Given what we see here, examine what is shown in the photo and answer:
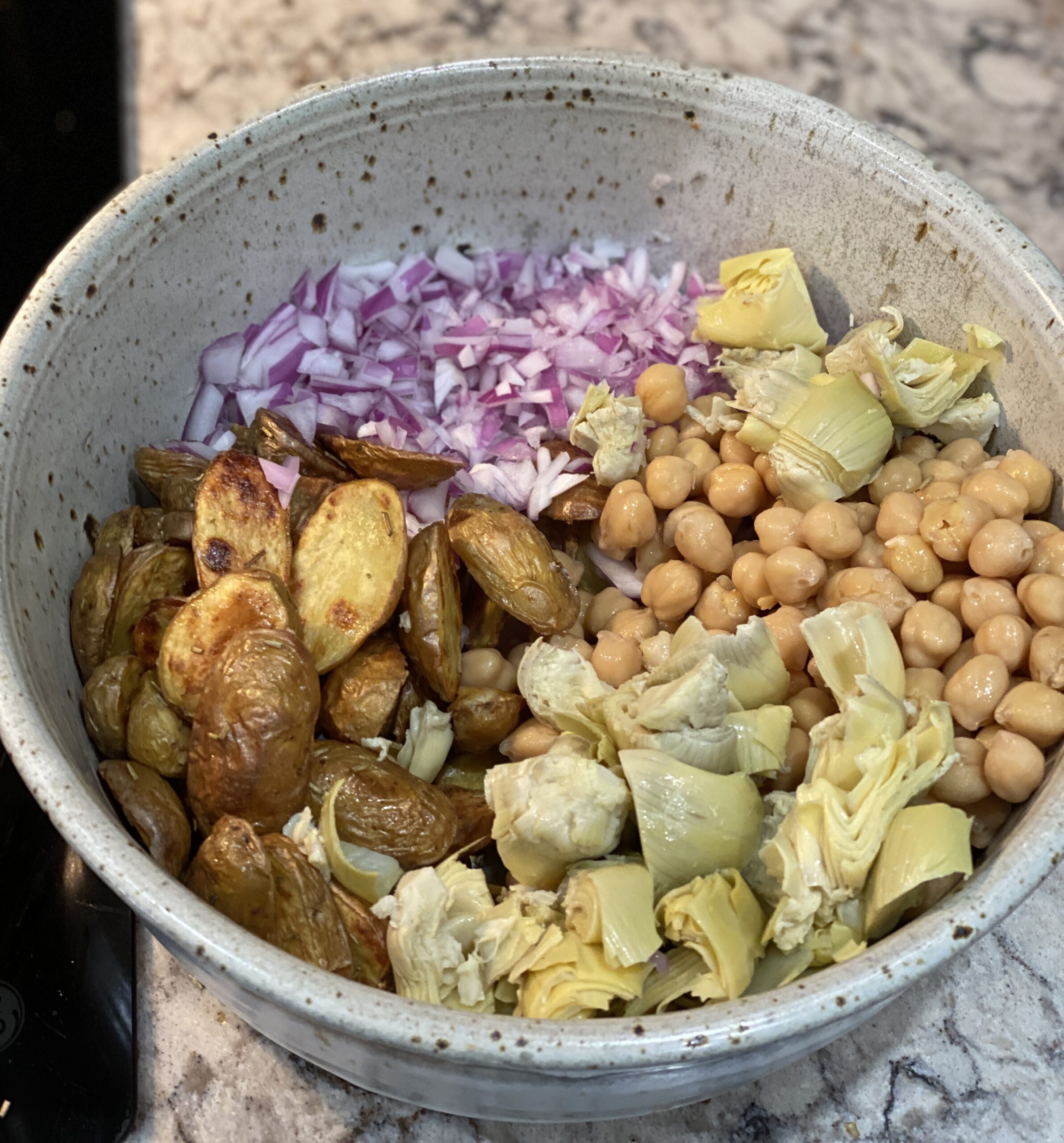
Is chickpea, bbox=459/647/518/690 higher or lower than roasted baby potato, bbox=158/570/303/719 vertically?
lower

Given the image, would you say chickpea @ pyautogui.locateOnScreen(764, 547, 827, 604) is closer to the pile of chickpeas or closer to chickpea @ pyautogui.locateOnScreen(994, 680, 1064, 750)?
the pile of chickpeas

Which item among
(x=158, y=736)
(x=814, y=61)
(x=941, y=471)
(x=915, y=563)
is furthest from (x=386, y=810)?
(x=814, y=61)

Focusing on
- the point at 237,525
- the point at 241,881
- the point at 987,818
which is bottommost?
the point at 987,818

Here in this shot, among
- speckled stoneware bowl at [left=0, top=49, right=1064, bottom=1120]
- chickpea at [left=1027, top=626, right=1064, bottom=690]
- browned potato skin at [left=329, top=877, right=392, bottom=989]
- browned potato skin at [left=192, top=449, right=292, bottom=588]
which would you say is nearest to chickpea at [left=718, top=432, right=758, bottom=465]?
speckled stoneware bowl at [left=0, top=49, right=1064, bottom=1120]

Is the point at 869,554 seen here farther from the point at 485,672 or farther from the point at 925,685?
A: the point at 485,672

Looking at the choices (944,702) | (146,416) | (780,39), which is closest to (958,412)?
(944,702)

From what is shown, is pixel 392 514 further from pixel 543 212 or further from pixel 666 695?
pixel 543 212
